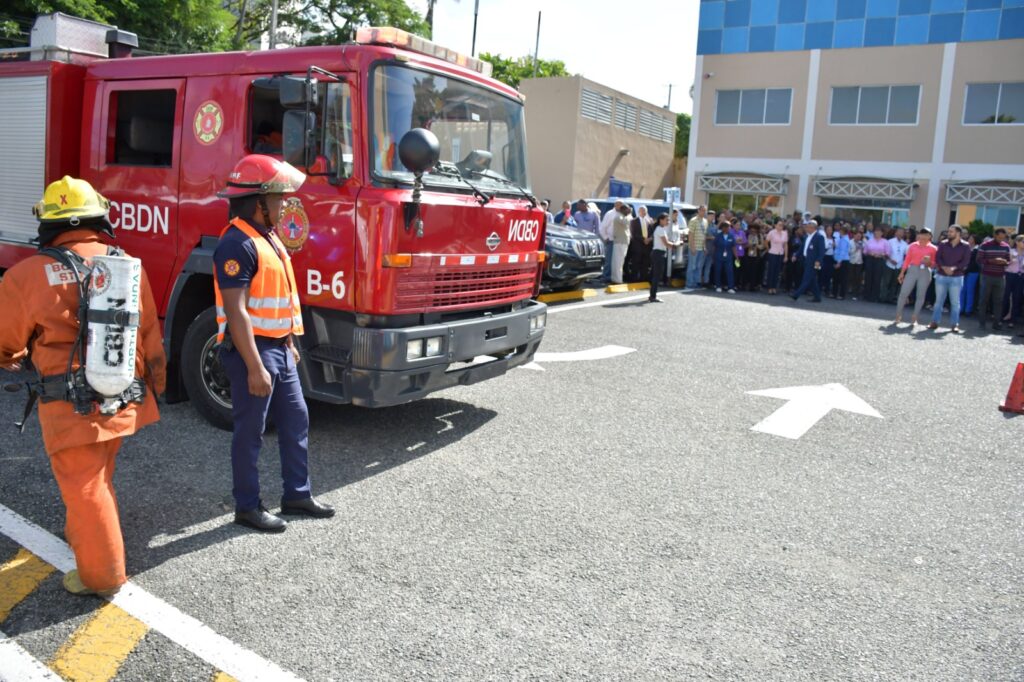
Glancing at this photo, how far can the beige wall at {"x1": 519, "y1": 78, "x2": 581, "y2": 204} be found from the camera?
35.2 meters

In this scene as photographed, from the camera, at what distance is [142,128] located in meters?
6.33

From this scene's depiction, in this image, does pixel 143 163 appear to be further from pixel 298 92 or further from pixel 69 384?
pixel 69 384

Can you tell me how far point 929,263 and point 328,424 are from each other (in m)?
11.9

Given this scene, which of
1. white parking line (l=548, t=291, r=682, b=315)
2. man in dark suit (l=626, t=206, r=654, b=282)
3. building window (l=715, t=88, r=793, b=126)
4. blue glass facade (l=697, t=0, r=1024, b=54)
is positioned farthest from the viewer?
building window (l=715, t=88, r=793, b=126)

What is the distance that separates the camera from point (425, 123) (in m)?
5.60

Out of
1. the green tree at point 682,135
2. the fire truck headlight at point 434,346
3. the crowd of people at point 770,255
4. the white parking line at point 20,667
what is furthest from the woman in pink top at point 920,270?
the green tree at point 682,135

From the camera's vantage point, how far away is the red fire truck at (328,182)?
523 cm

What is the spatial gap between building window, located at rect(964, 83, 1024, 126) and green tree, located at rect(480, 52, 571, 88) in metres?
27.2

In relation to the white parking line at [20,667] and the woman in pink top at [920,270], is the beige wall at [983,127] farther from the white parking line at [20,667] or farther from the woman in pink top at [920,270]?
the white parking line at [20,667]

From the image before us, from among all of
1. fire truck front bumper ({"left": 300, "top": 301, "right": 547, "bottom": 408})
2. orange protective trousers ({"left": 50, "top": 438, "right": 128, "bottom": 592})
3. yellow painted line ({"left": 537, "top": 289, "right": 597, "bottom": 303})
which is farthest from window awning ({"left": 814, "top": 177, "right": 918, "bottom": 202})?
orange protective trousers ({"left": 50, "top": 438, "right": 128, "bottom": 592})

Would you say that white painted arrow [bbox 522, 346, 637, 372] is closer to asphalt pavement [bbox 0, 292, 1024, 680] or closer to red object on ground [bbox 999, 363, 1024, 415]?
asphalt pavement [bbox 0, 292, 1024, 680]

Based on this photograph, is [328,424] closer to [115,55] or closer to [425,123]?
[425,123]

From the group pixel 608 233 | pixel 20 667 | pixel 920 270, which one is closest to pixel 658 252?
pixel 608 233

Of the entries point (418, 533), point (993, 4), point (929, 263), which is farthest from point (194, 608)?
point (993, 4)
